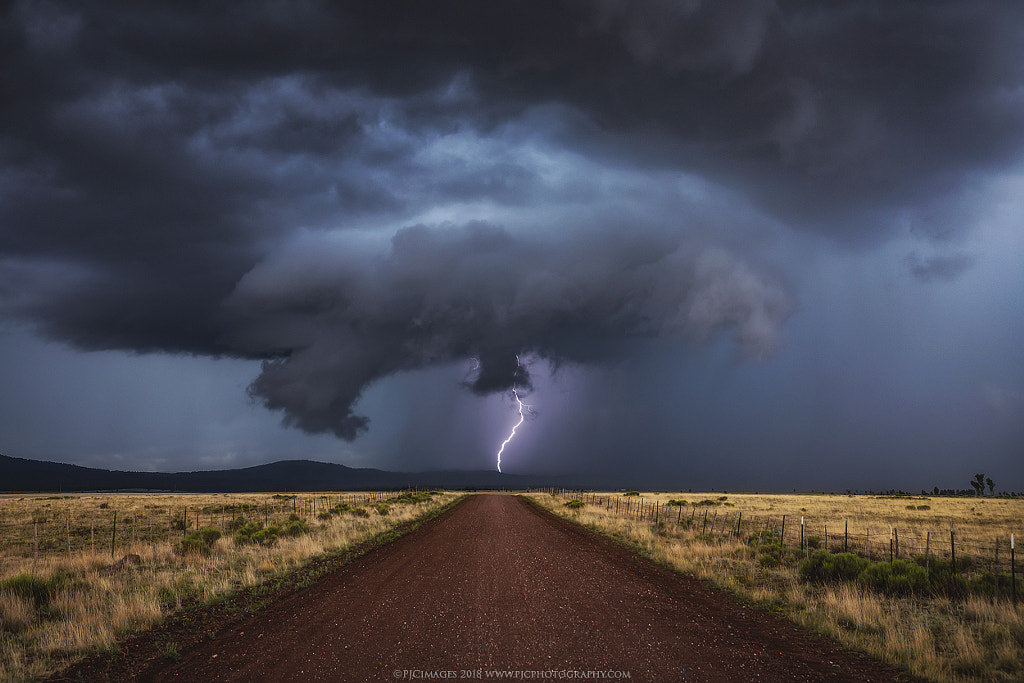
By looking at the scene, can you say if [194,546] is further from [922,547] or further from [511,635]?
[922,547]

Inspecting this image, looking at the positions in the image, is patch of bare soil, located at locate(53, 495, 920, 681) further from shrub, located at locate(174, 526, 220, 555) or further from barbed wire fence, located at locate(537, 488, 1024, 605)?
shrub, located at locate(174, 526, 220, 555)

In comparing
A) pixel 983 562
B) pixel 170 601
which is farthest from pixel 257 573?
pixel 983 562

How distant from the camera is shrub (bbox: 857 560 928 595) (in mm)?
14031

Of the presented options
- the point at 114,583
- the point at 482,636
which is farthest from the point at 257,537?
the point at 482,636

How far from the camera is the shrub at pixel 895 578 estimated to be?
1403 cm

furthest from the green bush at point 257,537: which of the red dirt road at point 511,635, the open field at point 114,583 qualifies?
the red dirt road at point 511,635

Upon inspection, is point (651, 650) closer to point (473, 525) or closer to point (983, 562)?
point (983, 562)

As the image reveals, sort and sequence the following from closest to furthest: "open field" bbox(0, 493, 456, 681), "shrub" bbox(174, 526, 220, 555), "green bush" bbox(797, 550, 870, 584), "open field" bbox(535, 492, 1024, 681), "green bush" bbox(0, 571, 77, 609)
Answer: "open field" bbox(535, 492, 1024, 681)
"open field" bbox(0, 493, 456, 681)
"green bush" bbox(0, 571, 77, 609)
"green bush" bbox(797, 550, 870, 584)
"shrub" bbox(174, 526, 220, 555)

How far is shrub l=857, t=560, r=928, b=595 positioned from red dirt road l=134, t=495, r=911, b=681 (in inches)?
168

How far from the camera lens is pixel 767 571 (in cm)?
1706

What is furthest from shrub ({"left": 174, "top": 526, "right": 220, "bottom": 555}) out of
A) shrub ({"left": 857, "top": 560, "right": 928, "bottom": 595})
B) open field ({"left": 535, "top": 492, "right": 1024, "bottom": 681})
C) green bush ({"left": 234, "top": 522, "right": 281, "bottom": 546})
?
shrub ({"left": 857, "top": 560, "right": 928, "bottom": 595})

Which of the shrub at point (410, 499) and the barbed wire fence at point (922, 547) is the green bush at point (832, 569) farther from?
the shrub at point (410, 499)

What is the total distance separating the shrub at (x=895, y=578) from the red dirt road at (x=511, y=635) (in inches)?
168

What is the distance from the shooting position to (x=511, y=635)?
9172 millimetres
